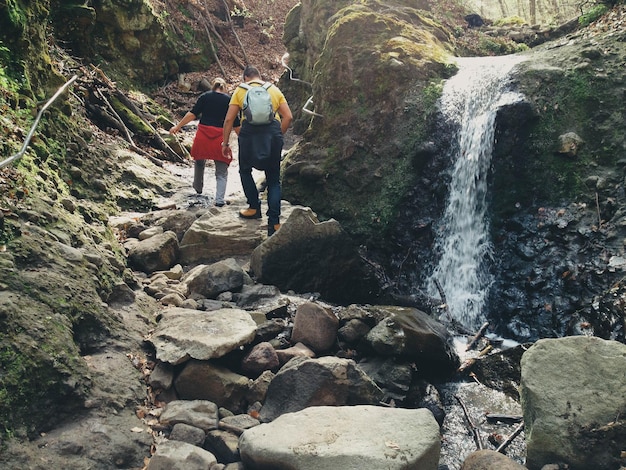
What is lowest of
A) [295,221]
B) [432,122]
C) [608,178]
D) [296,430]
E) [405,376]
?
[405,376]

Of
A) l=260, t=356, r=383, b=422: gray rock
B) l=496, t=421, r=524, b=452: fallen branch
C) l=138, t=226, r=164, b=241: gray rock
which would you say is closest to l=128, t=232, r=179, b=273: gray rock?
l=138, t=226, r=164, b=241: gray rock

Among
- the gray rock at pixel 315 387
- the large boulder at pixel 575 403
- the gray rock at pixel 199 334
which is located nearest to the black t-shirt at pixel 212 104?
the gray rock at pixel 199 334

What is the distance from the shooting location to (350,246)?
22.3ft

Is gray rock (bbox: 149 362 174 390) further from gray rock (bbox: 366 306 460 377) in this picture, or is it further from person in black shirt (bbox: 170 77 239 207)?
person in black shirt (bbox: 170 77 239 207)

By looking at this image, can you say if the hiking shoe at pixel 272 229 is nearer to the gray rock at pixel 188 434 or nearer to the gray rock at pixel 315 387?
the gray rock at pixel 315 387

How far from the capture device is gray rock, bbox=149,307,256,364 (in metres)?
3.82

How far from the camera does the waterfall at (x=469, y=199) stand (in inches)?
277

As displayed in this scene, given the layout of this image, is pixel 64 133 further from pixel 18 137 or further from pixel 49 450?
pixel 49 450

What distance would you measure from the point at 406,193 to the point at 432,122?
140cm

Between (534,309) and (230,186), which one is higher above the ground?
(230,186)

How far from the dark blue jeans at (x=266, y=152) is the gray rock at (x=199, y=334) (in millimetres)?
2468

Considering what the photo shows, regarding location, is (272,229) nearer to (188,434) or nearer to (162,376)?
(162,376)

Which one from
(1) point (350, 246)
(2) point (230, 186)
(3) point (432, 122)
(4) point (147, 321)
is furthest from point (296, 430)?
(2) point (230, 186)

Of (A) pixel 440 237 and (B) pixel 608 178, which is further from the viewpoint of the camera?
(A) pixel 440 237
